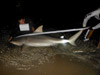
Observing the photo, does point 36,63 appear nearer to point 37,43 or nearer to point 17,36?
point 37,43

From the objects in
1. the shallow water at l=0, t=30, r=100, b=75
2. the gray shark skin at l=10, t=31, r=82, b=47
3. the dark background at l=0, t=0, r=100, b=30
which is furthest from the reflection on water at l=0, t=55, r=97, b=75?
the dark background at l=0, t=0, r=100, b=30

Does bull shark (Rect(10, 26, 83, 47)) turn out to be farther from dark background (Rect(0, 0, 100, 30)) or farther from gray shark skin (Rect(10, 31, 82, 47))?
dark background (Rect(0, 0, 100, 30))

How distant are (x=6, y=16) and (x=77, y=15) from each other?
5.75m

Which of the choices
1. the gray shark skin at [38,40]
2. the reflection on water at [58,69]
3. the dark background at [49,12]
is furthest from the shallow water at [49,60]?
the dark background at [49,12]

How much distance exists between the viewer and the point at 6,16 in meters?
10.7

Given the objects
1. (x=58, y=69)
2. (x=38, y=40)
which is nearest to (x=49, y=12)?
(x=38, y=40)

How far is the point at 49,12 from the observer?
11.8 m

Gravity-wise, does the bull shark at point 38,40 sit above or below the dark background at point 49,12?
below

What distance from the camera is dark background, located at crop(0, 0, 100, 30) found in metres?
9.37

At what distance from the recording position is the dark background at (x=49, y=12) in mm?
9367

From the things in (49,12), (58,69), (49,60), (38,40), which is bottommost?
(58,69)

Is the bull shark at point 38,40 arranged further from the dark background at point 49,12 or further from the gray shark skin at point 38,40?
the dark background at point 49,12

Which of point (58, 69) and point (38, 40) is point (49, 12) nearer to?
point (38, 40)

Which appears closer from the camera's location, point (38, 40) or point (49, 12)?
point (38, 40)
